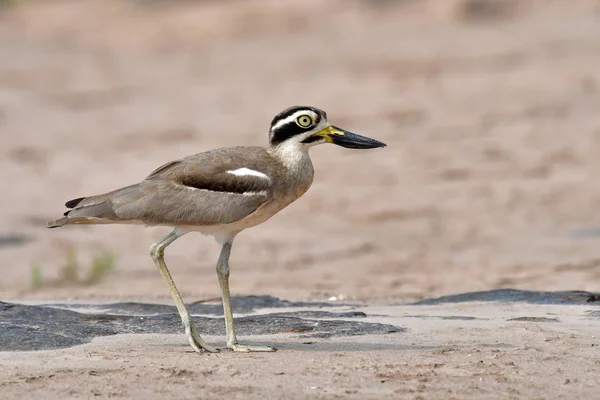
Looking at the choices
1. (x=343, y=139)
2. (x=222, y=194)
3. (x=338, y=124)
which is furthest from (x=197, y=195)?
(x=338, y=124)

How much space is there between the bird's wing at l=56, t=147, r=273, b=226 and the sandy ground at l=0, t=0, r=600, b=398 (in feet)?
2.41

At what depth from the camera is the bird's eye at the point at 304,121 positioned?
21.5 ft

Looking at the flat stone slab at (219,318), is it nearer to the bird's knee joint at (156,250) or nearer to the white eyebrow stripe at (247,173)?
the bird's knee joint at (156,250)

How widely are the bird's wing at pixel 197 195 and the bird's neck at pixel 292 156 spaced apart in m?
0.07

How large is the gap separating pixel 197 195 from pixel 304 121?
0.71m

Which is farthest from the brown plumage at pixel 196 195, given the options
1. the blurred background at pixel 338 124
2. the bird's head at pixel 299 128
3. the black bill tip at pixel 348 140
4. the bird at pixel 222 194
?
the blurred background at pixel 338 124

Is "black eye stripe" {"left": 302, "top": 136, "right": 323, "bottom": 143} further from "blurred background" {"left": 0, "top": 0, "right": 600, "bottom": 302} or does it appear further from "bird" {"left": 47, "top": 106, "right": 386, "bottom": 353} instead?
"blurred background" {"left": 0, "top": 0, "right": 600, "bottom": 302}

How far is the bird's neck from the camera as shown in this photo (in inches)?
256

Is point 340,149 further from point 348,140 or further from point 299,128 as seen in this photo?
point 299,128

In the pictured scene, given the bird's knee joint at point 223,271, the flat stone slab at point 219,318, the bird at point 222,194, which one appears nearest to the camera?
the bird at point 222,194

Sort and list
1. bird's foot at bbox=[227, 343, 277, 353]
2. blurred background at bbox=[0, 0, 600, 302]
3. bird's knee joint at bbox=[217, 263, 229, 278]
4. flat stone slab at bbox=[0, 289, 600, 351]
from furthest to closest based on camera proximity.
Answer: blurred background at bbox=[0, 0, 600, 302]
bird's knee joint at bbox=[217, 263, 229, 278]
flat stone slab at bbox=[0, 289, 600, 351]
bird's foot at bbox=[227, 343, 277, 353]

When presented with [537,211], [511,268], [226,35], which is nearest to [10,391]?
[511,268]

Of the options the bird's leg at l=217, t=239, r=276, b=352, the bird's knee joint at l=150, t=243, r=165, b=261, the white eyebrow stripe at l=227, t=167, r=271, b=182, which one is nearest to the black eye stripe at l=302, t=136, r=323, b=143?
the white eyebrow stripe at l=227, t=167, r=271, b=182

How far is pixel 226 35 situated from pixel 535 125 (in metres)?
9.54
